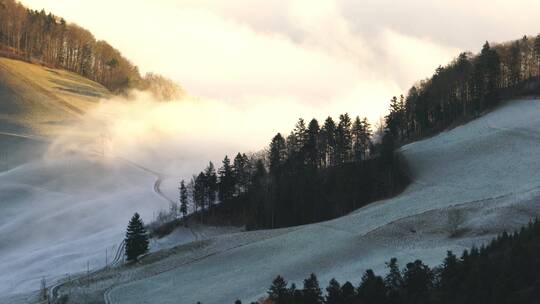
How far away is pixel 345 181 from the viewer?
81375 mm

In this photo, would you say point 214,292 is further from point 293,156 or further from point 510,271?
point 293,156

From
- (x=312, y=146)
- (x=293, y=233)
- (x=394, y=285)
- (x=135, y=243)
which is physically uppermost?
Answer: (x=312, y=146)

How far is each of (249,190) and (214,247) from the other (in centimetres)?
2269

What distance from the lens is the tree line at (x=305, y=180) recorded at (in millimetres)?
79562

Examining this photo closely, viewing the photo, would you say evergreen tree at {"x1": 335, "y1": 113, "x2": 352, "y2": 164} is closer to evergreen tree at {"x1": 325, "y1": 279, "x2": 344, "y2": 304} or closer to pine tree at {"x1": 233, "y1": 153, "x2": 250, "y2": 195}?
pine tree at {"x1": 233, "y1": 153, "x2": 250, "y2": 195}

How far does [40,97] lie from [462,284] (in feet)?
463

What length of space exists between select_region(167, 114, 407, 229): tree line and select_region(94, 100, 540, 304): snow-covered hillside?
5964 millimetres

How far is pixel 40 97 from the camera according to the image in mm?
157250

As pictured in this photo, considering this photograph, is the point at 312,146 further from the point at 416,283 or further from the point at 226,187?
the point at 416,283

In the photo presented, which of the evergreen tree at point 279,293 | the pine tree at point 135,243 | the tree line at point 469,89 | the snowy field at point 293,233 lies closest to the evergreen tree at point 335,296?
the evergreen tree at point 279,293

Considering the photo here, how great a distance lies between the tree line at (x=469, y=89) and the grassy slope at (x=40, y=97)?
77.1 metres

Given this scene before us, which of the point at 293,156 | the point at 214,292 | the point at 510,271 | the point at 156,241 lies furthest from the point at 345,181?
the point at 510,271

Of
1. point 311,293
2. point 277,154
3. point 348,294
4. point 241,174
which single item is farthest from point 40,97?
point 348,294

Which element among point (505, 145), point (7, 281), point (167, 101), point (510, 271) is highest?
point (167, 101)
